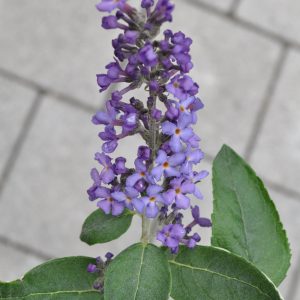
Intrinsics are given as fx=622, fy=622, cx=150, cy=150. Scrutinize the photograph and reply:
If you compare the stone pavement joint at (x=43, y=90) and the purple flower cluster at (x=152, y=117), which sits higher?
the stone pavement joint at (x=43, y=90)

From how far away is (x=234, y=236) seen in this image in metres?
0.83

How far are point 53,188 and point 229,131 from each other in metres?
0.60

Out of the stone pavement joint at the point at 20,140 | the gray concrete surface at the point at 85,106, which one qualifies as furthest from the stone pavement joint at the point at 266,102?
the stone pavement joint at the point at 20,140

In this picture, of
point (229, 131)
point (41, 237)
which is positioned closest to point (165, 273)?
point (41, 237)

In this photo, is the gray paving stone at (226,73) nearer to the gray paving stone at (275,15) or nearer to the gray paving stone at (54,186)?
the gray paving stone at (275,15)

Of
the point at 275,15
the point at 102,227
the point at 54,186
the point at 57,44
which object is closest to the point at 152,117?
the point at 102,227

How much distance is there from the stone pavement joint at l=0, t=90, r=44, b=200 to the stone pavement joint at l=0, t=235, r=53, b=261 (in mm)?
156

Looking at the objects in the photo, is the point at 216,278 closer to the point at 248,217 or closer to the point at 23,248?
the point at 248,217

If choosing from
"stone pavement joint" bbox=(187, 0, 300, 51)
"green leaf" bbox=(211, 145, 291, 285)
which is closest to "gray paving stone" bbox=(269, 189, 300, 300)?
"stone pavement joint" bbox=(187, 0, 300, 51)

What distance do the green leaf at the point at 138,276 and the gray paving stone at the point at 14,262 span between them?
46.9 inches

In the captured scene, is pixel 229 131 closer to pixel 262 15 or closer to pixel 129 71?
pixel 262 15

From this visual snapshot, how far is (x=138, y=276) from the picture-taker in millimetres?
735

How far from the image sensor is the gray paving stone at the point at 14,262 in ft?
6.15

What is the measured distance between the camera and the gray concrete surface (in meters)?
1.93
